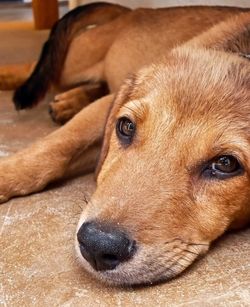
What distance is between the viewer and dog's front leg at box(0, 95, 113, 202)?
2051mm

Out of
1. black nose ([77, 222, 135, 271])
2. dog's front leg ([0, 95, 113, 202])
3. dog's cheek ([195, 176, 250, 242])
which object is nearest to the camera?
black nose ([77, 222, 135, 271])

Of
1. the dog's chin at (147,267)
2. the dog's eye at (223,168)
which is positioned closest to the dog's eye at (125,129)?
the dog's eye at (223,168)

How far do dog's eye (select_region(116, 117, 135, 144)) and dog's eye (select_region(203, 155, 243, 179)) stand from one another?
0.77 feet

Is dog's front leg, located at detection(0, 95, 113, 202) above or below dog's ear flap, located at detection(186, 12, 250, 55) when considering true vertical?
below

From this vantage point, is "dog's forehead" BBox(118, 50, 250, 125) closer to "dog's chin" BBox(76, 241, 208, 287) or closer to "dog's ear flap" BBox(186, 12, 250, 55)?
"dog's ear flap" BBox(186, 12, 250, 55)

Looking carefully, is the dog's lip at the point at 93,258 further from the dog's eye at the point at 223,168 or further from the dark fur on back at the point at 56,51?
the dark fur on back at the point at 56,51

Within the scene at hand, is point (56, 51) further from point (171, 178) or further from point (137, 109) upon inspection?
point (171, 178)

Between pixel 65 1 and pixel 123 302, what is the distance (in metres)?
5.28

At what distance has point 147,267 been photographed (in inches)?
59.6

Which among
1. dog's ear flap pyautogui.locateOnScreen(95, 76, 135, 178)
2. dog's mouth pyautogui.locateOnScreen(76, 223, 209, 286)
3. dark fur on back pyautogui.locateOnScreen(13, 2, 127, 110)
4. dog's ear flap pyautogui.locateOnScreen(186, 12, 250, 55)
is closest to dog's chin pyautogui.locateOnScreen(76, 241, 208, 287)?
dog's mouth pyautogui.locateOnScreen(76, 223, 209, 286)

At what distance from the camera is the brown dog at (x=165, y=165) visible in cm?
150

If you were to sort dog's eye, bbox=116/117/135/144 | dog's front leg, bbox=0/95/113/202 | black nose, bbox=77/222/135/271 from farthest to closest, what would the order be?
dog's front leg, bbox=0/95/113/202, dog's eye, bbox=116/117/135/144, black nose, bbox=77/222/135/271

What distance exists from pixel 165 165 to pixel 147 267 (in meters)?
0.26

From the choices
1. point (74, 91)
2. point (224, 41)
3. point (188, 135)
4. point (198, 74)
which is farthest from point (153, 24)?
point (188, 135)
